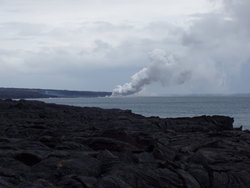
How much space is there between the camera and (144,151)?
19.3m

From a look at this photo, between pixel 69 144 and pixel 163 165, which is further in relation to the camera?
pixel 69 144

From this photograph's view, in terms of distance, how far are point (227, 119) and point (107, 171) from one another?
29.5m

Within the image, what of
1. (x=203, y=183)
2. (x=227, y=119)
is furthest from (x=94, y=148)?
(x=227, y=119)

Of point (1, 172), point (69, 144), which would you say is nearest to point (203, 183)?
point (69, 144)

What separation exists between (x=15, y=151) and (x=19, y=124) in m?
11.2

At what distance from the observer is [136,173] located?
48.8 feet

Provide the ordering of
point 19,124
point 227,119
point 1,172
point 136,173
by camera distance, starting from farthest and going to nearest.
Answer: point 227,119
point 19,124
point 136,173
point 1,172

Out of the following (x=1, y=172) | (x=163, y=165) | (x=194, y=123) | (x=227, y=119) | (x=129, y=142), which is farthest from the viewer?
(x=227, y=119)

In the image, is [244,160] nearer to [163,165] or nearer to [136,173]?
[163,165]

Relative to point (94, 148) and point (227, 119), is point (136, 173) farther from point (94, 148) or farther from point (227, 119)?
point (227, 119)

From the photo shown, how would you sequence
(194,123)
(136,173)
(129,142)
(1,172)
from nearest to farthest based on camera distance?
(1,172), (136,173), (129,142), (194,123)

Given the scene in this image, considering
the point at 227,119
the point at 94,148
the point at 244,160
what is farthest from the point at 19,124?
the point at 227,119

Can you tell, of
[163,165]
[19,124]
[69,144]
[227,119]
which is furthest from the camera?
[227,119]

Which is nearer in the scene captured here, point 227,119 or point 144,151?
point 144,151
